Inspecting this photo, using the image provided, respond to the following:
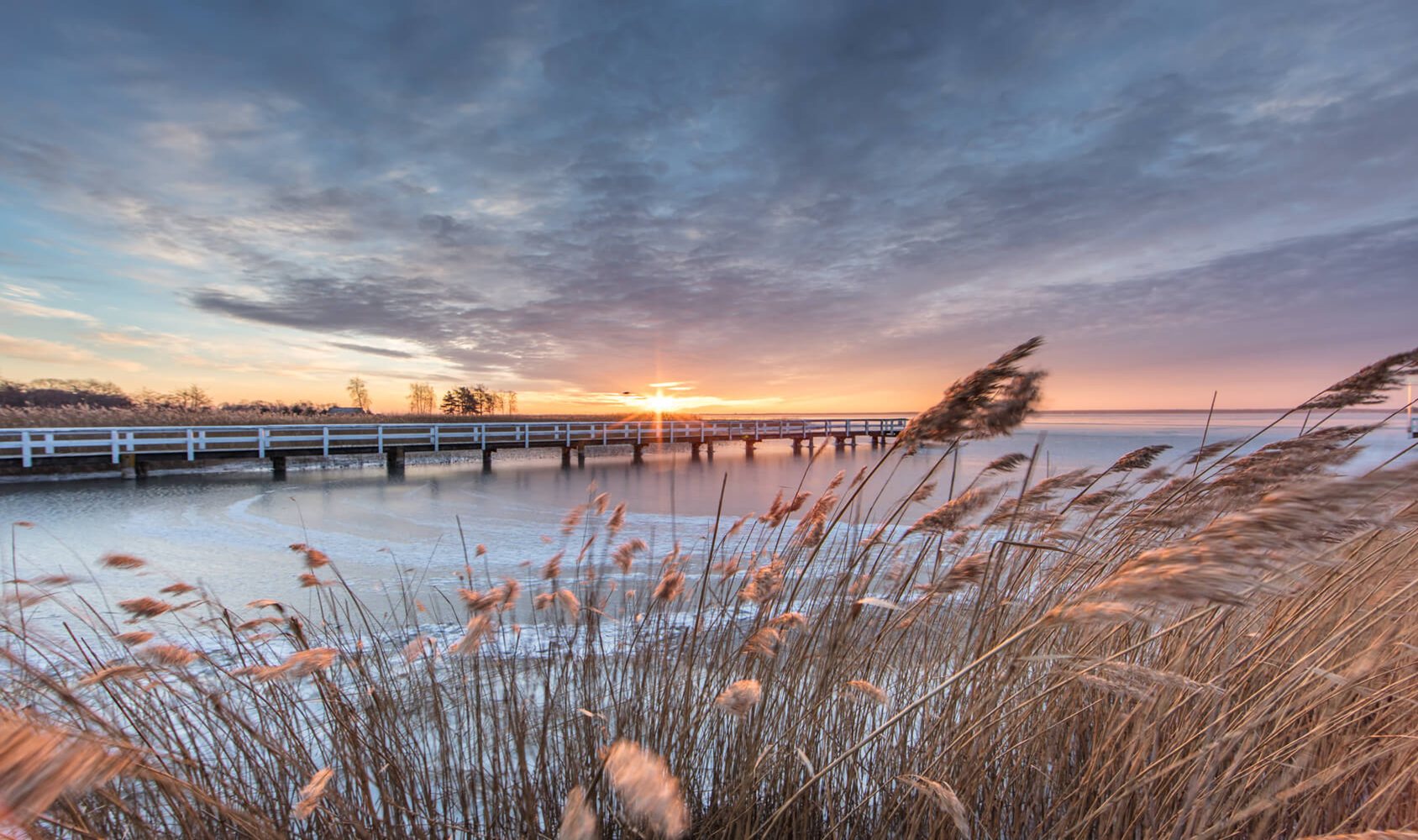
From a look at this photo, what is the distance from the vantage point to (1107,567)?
8.24 ft

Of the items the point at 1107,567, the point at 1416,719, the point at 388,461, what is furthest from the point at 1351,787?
the point at 388,461

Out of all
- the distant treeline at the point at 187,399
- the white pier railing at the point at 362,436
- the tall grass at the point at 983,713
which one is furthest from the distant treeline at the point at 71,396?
the tall grass at the point at 983,713

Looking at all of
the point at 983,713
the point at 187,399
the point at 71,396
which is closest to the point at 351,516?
the point at 983,713

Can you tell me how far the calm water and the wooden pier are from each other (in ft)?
3.77

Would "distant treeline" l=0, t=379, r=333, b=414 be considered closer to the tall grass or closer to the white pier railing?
the white pier railing

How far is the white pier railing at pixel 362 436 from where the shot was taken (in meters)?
17.2

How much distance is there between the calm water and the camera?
7.01 metres

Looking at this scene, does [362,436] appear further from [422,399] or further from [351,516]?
[422,399]

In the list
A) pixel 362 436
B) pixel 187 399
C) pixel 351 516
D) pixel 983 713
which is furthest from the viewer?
pixel 187 399

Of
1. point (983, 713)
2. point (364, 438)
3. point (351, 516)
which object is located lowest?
point (351, 516)

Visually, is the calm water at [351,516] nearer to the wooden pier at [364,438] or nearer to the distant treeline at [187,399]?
the wooden pier at [364,438]

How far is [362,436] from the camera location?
22516mm

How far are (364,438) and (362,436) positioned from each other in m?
0.11

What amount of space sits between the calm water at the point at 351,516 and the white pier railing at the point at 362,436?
121 cm
